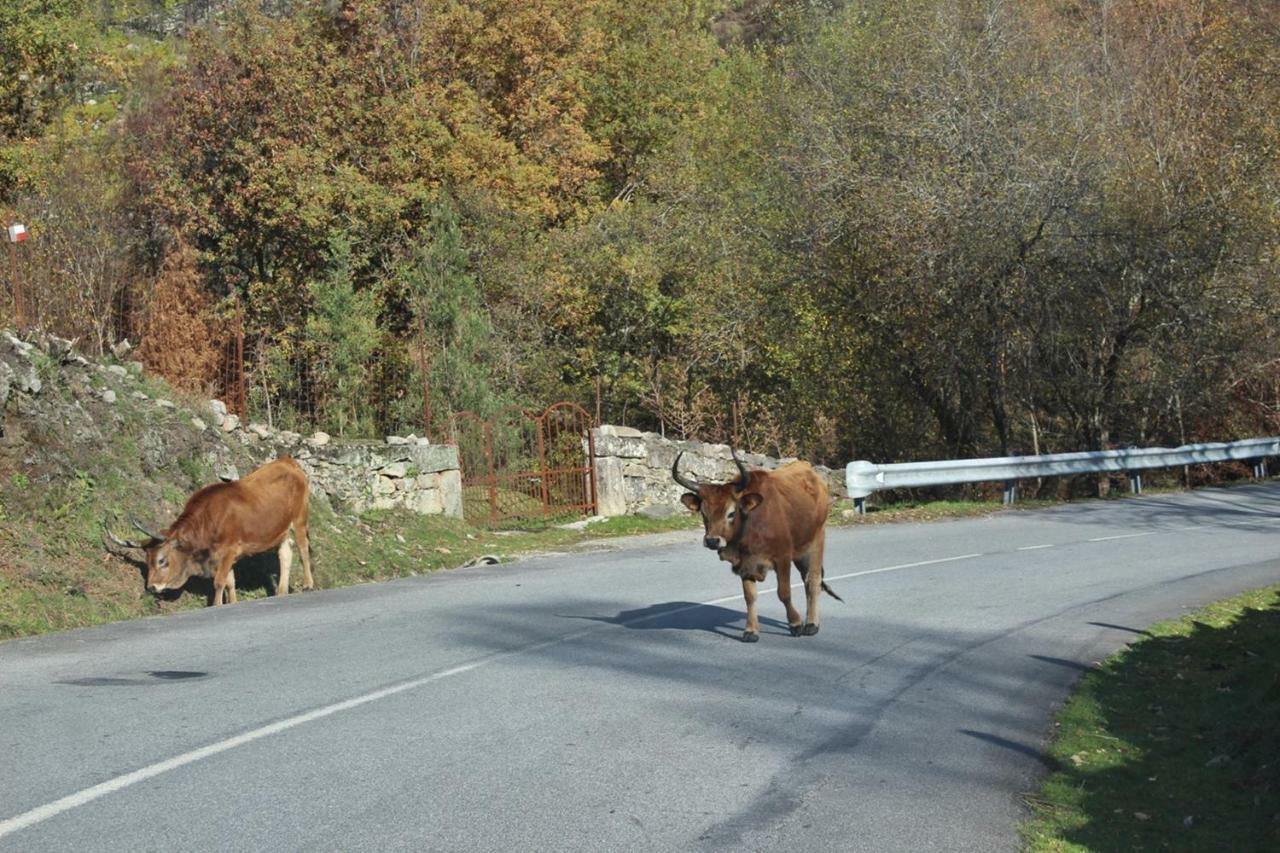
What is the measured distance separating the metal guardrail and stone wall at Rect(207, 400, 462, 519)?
7047 mm

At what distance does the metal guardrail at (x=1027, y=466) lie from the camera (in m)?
25.2

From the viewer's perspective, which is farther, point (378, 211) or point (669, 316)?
point (669, 316)

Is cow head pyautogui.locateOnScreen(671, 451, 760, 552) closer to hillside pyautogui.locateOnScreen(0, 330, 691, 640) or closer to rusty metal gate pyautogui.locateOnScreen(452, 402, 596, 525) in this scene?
hillside pyautogui.locateOnScreen(0, 330, 691, 640)

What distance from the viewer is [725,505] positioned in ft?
37.2

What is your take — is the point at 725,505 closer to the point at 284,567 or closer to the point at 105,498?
the point at 284,567

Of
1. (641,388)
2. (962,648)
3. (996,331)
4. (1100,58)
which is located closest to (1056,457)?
(996,331)

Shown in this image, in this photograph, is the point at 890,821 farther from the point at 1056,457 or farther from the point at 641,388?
the point at 641,388

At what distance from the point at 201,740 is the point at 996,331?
82.0 feet

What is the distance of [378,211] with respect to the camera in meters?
34.0

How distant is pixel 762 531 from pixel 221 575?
6461 millimetres

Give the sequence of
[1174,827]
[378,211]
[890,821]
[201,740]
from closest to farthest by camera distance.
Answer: [890,821]
[1174,827]
[201,740]
[378,211]

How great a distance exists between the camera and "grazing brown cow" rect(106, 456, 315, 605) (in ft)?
48.4

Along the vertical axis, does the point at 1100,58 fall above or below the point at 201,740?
above

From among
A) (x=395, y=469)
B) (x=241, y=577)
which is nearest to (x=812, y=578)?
(x=241, y=577)
